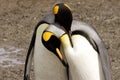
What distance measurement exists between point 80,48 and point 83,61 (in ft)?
0.36

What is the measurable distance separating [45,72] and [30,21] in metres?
Result: 2.81

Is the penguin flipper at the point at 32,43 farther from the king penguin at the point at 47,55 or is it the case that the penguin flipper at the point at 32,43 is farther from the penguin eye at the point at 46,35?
the penguin eye at the point at 46,35

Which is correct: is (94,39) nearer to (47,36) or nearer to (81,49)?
(81,49)

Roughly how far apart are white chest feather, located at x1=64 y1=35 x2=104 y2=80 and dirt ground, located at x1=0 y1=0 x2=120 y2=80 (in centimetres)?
121

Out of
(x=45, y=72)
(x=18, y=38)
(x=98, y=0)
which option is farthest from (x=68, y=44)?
(x=98, y=0)

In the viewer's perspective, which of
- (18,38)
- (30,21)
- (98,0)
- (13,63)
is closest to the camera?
(13,63)

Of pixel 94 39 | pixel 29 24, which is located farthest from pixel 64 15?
pixel 29 24

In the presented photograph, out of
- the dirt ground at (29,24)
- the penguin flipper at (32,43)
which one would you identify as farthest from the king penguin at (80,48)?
the dirt ground at (29,24)

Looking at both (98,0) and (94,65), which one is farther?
(98,0)

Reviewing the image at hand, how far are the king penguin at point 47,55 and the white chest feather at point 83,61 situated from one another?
7 cm

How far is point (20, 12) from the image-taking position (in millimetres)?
6621

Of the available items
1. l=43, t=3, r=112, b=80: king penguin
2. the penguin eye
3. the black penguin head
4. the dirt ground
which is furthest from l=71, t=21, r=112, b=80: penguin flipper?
the dirt ground

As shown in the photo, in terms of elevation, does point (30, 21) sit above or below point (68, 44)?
below

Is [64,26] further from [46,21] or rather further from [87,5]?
[87,5]
